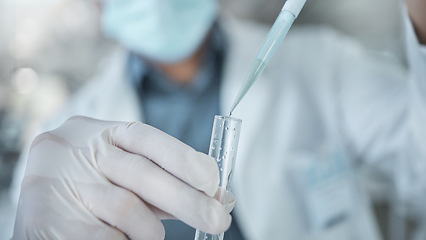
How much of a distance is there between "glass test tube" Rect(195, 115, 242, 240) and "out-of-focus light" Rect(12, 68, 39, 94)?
1274 mm

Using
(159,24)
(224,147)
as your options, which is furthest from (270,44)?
(159,24)

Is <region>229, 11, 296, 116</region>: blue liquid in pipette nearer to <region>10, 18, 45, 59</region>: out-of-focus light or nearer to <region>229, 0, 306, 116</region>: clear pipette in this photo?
<region>229, 0, 306, 116</region>: clear pipette

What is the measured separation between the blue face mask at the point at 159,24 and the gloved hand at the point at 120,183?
672 mm

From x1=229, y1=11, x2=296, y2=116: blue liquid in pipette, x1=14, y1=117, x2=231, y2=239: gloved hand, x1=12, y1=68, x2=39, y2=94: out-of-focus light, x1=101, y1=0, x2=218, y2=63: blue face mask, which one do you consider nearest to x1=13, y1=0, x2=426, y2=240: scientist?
x1=101, y1=0, x2=218, y2=63: blue face mask

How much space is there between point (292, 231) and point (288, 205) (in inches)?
3.1

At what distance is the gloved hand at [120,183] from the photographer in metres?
0.45

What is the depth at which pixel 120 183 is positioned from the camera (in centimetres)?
48

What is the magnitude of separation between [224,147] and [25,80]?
133 cm

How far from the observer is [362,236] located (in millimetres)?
1150

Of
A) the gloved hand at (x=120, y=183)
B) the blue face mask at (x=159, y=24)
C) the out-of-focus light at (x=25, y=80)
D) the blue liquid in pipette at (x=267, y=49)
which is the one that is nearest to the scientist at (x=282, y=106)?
the blue face mask at (x=159, y=24)

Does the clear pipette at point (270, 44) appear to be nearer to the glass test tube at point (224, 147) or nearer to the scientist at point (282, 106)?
the glass test tube at point (224, 147)

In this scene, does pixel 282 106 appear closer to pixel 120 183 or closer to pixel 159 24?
pixel 159 24

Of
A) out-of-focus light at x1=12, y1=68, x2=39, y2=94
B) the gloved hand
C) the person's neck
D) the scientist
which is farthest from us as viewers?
out-of-focus light at x1=12, y1=68, x2=39, y2=94

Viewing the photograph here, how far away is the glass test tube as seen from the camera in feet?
1.58
